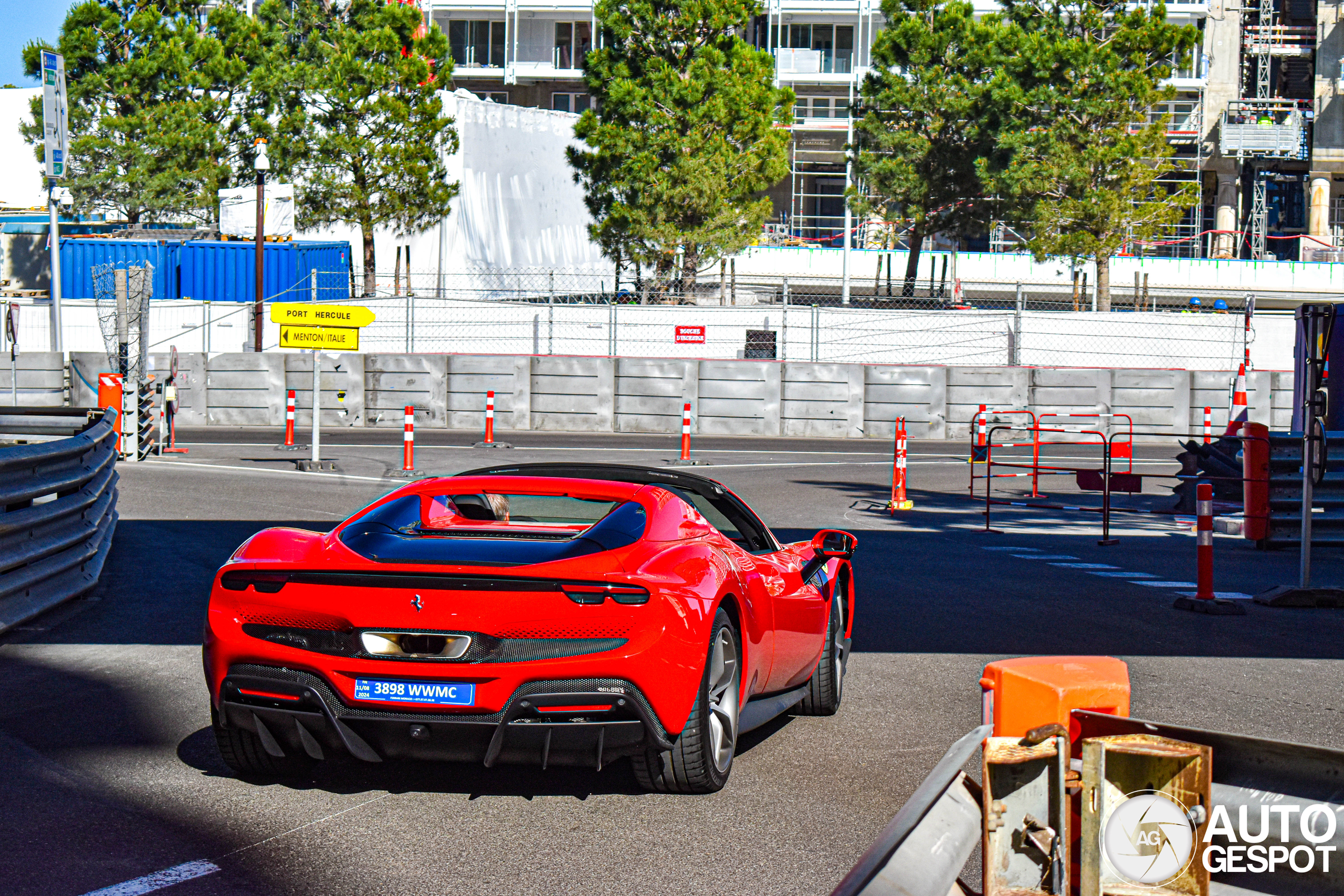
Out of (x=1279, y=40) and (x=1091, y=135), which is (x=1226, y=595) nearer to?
(x=1091, y=135)

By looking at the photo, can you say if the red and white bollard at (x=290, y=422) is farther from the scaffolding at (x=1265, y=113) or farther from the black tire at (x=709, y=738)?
the scaffolding at (x=1265, y=113)

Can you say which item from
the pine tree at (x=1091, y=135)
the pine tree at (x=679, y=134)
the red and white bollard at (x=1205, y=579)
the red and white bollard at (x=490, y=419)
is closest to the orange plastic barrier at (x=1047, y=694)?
the red and white bollard at (x=1205, y=579)

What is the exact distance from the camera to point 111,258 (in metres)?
45.4

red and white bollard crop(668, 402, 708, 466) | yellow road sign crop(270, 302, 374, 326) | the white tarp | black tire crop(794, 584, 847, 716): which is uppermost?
the white tarp

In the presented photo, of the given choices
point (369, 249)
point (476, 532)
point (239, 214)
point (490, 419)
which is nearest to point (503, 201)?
point (369, 249)

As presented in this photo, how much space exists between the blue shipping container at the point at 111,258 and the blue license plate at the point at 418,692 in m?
42.6

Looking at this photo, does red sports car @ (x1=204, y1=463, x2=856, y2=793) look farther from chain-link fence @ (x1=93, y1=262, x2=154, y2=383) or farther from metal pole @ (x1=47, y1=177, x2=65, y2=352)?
metal pole @ (x1=47, y1=177, x2=65, y2=352)

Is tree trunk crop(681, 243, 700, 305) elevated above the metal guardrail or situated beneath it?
elevated above

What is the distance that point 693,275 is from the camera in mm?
41312

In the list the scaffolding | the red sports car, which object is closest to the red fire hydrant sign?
the red sports car

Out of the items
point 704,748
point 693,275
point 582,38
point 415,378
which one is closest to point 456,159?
point 693,275

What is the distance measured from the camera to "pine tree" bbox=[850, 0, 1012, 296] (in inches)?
1806

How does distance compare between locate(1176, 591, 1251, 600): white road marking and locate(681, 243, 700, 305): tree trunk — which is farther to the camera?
locate(681, 243, 700, 305): tree trunk

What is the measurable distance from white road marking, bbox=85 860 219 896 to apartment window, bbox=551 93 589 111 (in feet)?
211
